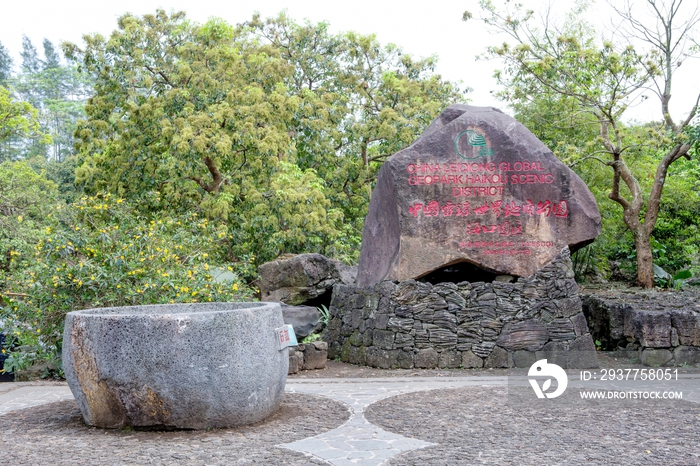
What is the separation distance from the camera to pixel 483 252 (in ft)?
32.6

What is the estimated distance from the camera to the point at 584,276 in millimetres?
17266

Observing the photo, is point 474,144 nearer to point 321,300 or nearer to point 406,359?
point 406,359

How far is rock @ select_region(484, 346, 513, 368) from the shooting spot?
386 inches

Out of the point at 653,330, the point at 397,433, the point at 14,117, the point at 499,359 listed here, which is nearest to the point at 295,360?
the point at 499,359

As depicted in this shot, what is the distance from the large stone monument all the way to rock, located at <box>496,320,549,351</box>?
14 mm

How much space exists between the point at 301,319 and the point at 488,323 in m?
2.90

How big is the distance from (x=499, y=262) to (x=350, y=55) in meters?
12.7

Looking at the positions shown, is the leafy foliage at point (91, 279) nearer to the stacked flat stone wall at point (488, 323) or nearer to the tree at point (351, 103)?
the stacked flat stone wall at point (488, 323)

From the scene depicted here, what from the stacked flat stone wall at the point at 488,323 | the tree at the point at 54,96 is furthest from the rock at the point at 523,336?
the tree at the point at 54,96

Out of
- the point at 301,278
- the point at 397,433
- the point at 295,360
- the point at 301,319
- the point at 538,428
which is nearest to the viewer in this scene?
the point at 397,433

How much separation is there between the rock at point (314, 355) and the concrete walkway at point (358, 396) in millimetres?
895

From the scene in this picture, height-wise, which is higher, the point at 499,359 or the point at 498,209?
the point at 498,209

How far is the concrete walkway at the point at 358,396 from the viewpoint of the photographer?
202 inches

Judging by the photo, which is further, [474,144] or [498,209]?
[474,144]
